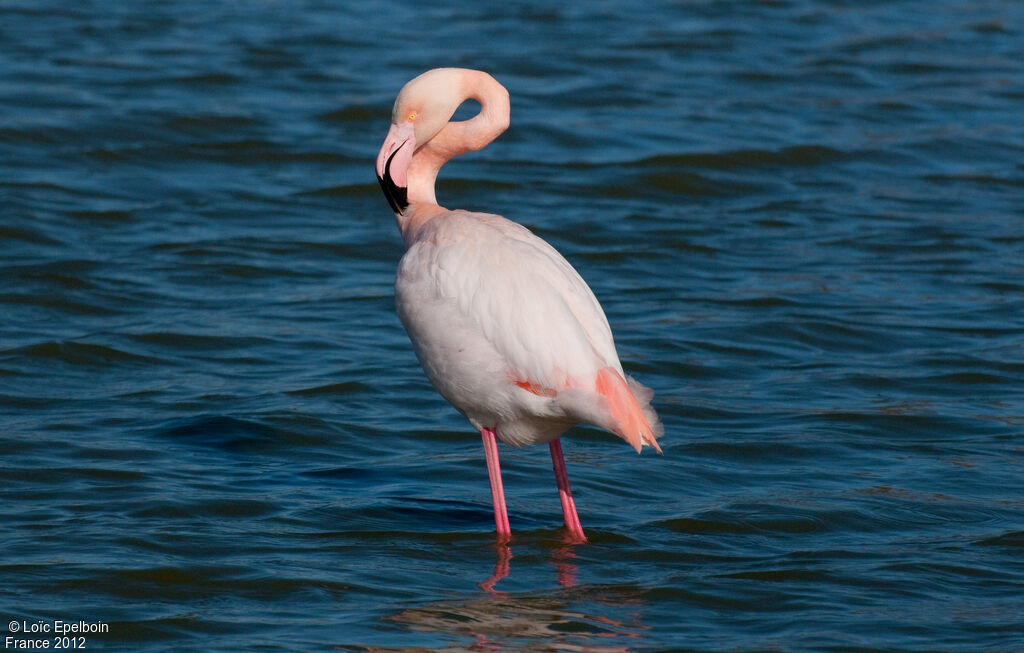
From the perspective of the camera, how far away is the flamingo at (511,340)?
6.16 meters

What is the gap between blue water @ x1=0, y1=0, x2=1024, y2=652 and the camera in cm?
595

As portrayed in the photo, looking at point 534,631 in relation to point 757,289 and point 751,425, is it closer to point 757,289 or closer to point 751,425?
point 751,425

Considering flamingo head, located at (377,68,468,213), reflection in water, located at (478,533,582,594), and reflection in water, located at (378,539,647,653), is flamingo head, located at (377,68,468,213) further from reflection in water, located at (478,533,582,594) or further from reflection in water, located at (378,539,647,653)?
reflection in water, located at (378,539,647,653)

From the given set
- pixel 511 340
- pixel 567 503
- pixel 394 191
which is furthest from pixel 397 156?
pixel 567 503

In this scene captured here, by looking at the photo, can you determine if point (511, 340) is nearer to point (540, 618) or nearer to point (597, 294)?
point (540, 618)

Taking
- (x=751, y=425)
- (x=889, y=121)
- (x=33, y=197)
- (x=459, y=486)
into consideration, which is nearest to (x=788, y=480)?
(x=751, y=425)

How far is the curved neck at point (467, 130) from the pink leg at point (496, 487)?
110cm

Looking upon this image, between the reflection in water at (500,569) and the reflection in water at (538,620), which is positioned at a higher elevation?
the reflection in water at (538,620)

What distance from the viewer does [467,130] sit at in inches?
279

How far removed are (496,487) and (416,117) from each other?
1727mm

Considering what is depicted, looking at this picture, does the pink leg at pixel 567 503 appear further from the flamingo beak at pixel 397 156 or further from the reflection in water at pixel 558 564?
the flamingo beak at pixel 397 156

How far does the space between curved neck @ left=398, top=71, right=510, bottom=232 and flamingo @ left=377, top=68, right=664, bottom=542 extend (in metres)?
0.46

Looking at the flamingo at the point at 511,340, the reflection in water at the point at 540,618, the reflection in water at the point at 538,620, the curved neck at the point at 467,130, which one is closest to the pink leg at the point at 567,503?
the flamingo at the point at 511,340

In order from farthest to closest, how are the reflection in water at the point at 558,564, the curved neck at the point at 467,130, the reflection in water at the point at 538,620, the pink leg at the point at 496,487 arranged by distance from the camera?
the curved neck at the point at 467,130 < the pink leg at the point at 496,487 < the reflection in water at the point at 558,564 < the reflection in water at the point at 538,620
